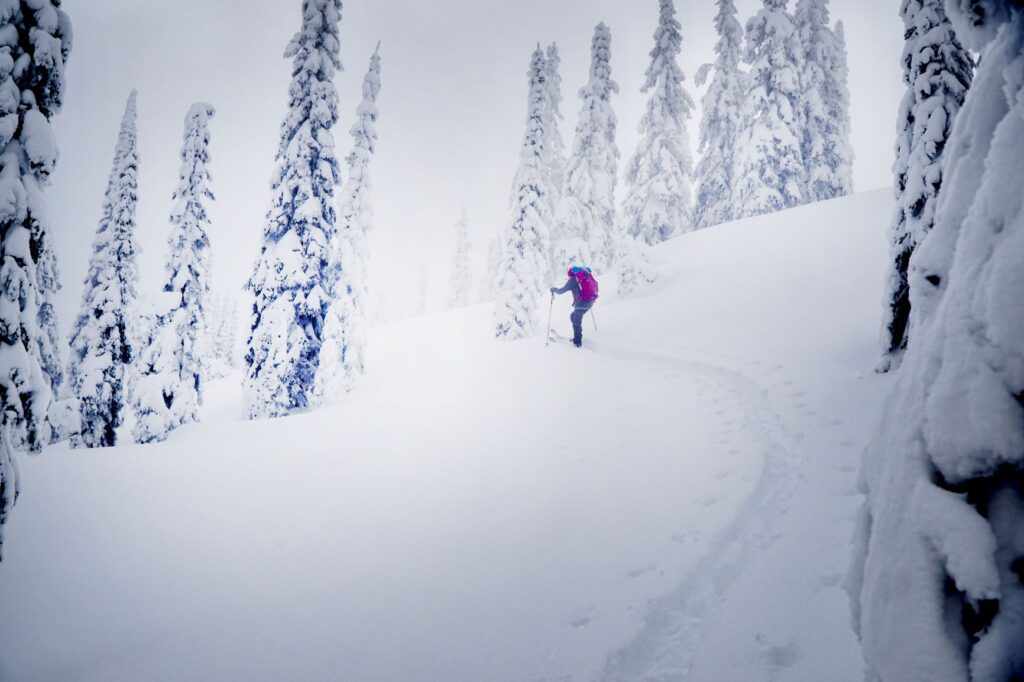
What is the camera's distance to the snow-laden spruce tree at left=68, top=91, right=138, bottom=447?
18375 mm

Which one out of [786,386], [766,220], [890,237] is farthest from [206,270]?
[766,220]

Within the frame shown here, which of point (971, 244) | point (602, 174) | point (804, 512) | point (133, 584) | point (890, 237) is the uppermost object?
point (602, 174)

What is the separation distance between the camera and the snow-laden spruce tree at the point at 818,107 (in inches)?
1098

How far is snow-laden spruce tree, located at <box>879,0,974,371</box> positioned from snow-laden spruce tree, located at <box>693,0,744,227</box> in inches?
915

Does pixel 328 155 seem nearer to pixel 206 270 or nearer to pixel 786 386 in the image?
pixel 206 270

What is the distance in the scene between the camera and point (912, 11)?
26.1 feet

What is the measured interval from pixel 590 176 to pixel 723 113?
37.2 feet

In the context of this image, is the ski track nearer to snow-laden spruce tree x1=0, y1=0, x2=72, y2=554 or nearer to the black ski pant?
snow-laden spruce tree x1=0, y1=0, x2=72, y2=554

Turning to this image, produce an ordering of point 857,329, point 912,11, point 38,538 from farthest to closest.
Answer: point 857,329
point 912,11
point 38,538

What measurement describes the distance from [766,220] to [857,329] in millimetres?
13095

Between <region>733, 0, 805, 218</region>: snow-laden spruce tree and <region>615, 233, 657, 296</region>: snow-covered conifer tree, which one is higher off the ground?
<region>733, 0, 805, 218</region>: snow-laden spruce tree

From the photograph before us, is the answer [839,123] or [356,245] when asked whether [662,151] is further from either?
[356,245]

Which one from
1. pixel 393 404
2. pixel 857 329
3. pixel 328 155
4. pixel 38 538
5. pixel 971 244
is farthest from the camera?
pixel 328 155

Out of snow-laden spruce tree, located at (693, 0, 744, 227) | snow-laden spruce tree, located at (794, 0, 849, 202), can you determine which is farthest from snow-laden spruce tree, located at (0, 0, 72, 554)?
snow-laden spruce tree, located at (794, 0, 849, 202)
